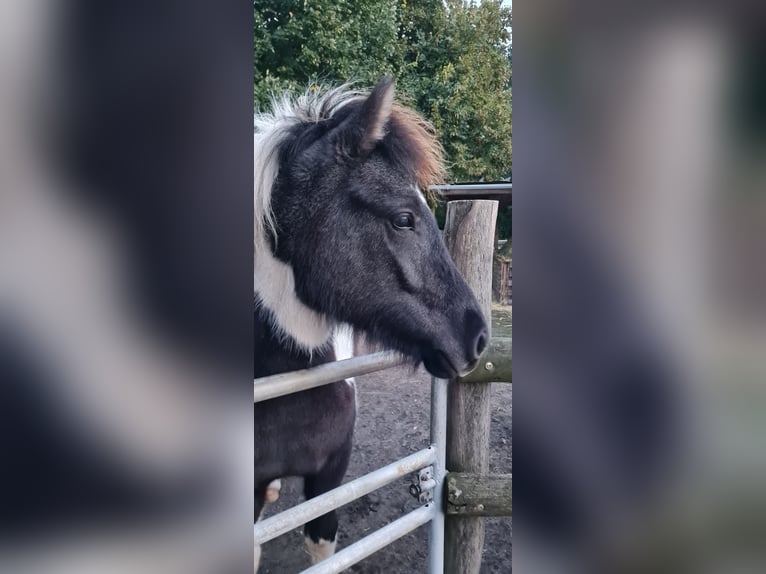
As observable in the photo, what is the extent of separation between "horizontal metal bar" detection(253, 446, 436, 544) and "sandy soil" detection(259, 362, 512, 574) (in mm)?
71

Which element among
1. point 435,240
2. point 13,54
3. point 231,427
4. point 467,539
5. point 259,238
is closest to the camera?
point 13,54

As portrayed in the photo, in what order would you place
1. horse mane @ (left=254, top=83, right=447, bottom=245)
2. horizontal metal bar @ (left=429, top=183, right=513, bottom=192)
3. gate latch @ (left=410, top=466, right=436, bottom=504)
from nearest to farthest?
horse mane @ (left=254, top=83, right=447, bottom=245), horizontal metal bar @ (left=429, top=183, right=513, bottom=192), gate latch @ (left=410, top=466, right=436, bottom=504)

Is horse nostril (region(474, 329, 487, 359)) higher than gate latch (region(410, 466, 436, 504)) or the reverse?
higher

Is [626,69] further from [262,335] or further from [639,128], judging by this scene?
[262,335]

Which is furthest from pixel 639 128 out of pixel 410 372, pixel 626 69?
pixel 410 372

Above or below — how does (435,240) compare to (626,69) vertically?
below

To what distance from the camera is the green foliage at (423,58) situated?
1065mm

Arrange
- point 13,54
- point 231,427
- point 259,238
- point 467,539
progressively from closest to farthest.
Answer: point 13,54 → point 231,427 → point 259,238 → point 467,539

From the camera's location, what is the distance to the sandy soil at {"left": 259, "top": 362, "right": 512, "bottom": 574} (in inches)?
58.0

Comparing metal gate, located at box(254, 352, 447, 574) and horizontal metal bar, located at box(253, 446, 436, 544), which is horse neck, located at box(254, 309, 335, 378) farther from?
horizontal metal bar, located at box(253, 446, 436, 544)

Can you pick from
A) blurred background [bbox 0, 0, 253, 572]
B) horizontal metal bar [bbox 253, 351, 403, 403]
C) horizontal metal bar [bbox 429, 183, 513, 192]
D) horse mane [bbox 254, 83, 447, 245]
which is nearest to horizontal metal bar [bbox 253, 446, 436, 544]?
horizontal metal bar [bbox 253, 351, 403, 403]

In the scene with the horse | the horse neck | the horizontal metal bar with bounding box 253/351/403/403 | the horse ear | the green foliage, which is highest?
the green foliage

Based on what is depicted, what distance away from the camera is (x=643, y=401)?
0.59 metres

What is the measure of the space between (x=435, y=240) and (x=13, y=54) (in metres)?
0.87
